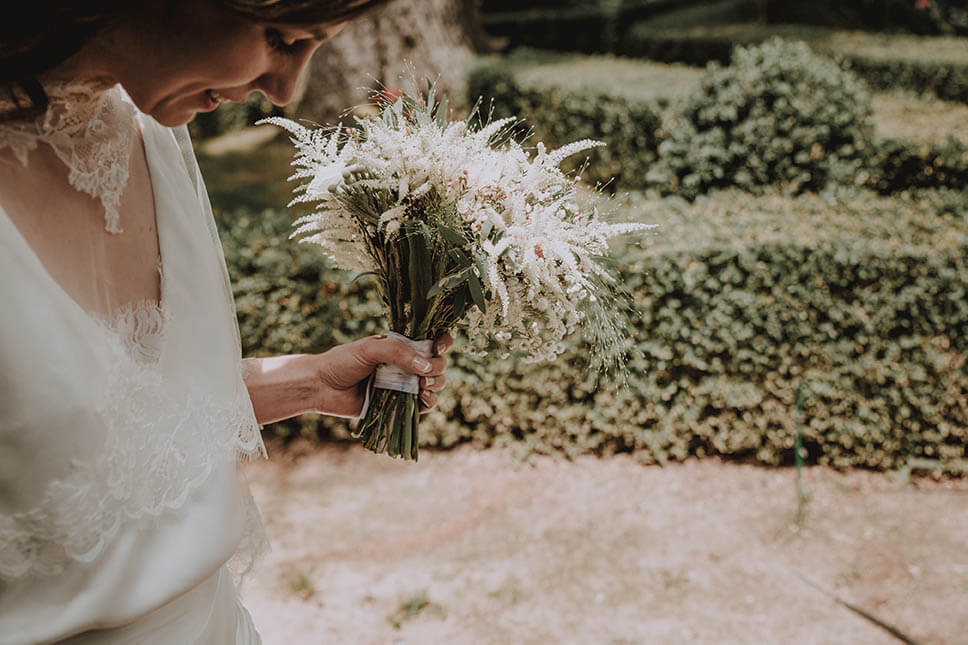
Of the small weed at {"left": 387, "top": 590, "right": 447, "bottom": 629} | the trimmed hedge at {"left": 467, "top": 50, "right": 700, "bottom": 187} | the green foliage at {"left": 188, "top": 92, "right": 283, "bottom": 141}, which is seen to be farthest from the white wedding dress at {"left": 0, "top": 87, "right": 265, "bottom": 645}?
the green foliage at {"left": 188, "top": 92, "right": 283, "bottom": 141}

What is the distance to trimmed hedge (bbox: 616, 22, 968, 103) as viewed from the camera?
30.9 ft

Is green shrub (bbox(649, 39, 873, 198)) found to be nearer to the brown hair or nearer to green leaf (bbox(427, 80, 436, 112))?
green leaf (bbox(427, 80, 436, 112))

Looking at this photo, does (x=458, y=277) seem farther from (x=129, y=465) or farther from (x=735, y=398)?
(x=735, y=398)

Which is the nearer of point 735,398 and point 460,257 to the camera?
point 460,257

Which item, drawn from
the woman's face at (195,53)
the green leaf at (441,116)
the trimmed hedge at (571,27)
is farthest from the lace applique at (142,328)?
the trimmed hedge at (571,27)

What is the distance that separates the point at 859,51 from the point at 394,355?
410 inches

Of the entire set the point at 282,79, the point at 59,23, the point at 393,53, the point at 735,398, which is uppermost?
the point at 59,23

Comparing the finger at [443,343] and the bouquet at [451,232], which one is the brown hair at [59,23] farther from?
the finger at [443,343]

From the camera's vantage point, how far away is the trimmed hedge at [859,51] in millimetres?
9430

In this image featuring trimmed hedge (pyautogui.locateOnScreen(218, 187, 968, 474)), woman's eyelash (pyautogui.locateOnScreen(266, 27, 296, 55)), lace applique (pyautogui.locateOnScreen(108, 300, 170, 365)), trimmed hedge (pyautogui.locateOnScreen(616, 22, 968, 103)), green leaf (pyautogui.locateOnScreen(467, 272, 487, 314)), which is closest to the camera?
woman's eyelash (pyautogui.locateOnScreen(266, 27, 296, 55))

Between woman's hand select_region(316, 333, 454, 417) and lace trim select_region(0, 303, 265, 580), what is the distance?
448 millimetres

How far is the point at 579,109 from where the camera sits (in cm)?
833

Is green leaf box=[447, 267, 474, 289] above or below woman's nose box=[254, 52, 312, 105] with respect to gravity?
below

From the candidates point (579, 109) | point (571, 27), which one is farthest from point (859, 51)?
point (571, 27)
